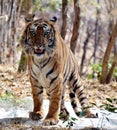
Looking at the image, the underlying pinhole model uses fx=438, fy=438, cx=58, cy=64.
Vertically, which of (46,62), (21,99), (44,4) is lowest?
(21,99)

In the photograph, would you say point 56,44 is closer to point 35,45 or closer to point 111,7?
point 35,45

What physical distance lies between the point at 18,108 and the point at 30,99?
70 centimetres

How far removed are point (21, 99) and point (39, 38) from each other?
5.86ft

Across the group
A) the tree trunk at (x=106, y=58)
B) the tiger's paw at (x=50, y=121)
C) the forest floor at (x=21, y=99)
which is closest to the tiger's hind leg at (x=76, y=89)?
the forest floor at (x=21, y=99)

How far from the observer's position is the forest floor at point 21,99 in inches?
204

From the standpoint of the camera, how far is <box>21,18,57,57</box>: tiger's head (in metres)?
5.17

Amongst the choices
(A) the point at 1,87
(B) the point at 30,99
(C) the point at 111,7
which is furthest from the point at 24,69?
(C) the point at 111,7

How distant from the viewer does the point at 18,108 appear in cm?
623

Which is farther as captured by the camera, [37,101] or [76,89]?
[76,89]

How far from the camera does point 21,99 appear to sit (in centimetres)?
671

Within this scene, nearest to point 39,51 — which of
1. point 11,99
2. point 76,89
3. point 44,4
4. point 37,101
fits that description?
point 37,101

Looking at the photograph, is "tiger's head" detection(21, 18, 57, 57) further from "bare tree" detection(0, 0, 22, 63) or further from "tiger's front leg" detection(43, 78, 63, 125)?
"bare tree" detection(0, 0, 22, 63)

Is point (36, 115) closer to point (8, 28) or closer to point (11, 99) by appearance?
point (11, 99)

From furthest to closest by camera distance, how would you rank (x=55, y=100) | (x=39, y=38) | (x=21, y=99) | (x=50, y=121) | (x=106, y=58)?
(x=106, y=58)
(x=21, y=99)
(x=55, y=100)
(x=50, y=121)
(x=39, y=38)
